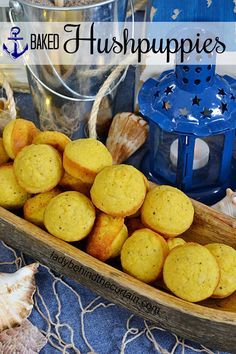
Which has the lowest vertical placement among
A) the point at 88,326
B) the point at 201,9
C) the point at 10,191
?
the point at 88,326

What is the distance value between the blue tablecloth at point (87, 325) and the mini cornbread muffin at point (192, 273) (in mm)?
72

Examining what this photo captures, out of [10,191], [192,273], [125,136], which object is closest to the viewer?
[192,273]

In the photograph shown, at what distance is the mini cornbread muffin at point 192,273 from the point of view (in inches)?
19.7

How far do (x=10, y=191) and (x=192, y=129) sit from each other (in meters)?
0.23

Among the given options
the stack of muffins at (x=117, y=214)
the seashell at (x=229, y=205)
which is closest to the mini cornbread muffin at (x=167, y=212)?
the stack of muffins at (x=117, y=214)

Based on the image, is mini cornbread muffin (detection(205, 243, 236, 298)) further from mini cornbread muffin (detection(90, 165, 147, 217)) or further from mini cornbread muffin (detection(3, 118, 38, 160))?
mini cornbread muffin (detection(3, 118, 38, 160))

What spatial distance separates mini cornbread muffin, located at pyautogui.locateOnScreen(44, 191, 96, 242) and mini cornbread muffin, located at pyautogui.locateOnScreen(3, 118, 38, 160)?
0.10 meters

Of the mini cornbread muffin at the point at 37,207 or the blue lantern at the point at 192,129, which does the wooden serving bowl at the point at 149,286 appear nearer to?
the mini cornbread muffin at the point at 37,207

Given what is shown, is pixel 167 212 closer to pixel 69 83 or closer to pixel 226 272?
pixel 226 272

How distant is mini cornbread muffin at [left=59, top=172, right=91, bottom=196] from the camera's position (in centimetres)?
59

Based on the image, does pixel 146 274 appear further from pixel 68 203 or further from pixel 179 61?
pixel 179 61

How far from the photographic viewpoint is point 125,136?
792 mm

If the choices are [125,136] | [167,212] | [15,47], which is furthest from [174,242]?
[15,47]

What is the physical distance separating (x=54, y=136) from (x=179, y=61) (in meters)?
0.18
